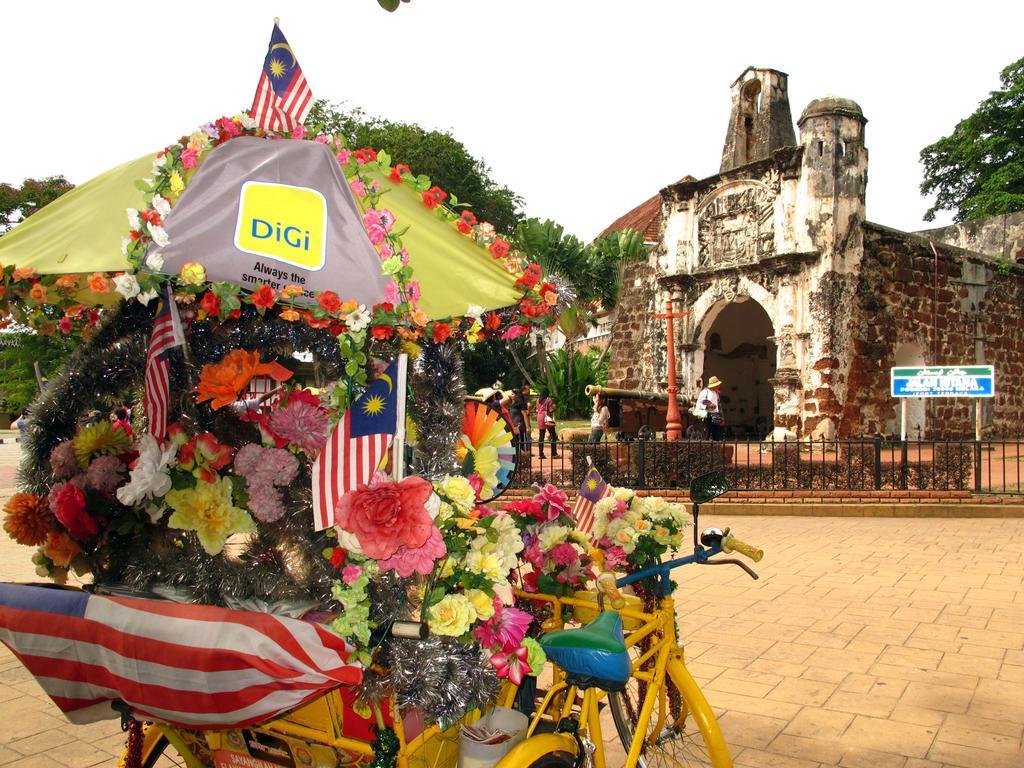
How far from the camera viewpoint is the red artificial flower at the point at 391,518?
→ 245 centimetres

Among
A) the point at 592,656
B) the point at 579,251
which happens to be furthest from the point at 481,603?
the point at 579,251

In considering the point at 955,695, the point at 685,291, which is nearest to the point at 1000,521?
the point at 955,695

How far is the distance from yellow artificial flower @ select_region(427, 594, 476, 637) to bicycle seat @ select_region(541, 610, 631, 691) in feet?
0.97

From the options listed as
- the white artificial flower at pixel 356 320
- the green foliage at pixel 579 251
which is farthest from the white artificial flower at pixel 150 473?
the green foliage at pixel 579 251

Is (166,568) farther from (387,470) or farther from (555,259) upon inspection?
(555,259)

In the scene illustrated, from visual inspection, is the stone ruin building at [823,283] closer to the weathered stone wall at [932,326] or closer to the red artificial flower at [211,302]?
the weathered stone wall at [932,326]

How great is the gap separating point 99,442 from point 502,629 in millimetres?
2014

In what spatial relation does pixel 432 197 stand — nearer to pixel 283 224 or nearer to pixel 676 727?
pixel 283 224

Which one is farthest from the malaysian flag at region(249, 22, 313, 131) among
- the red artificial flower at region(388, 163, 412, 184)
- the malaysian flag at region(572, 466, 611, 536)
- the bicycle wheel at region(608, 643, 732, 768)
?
the bicycle wheel at region(608, 643, 732, 768)

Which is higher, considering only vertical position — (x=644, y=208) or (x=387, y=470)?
(x=644, y=208)

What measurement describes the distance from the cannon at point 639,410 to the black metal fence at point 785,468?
4.24 m

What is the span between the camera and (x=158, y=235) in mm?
2385

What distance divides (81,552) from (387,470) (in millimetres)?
1348

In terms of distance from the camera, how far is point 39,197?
25438 millimetres
